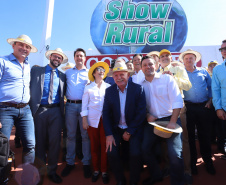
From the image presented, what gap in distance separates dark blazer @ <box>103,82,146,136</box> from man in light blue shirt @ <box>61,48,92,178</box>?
0.68 m

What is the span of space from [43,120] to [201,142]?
2.95 m

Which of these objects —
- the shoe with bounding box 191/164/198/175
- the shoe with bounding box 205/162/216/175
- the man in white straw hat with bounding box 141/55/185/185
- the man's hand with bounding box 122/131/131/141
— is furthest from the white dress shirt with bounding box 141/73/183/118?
the shoe with bounding box 205/162/216/175

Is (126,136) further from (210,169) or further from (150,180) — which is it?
(210,169)

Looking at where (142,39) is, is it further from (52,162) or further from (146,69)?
(52,162)

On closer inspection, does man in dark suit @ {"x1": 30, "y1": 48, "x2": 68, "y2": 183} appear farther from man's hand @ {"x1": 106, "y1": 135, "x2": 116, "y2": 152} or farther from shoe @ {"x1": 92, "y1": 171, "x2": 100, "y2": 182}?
man's hand @ {"x1": 106, "y1": 135, "x2": 116, "y2": 152}

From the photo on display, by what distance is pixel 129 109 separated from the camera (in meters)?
2.46

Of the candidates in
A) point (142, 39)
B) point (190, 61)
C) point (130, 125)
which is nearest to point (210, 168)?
point (130, 125)

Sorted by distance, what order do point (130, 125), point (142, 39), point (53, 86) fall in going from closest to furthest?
point (130, 125), point (53, 86), point (142, 39)

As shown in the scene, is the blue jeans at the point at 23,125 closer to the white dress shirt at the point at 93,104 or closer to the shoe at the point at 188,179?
the white dress shirt at the point at 93,104

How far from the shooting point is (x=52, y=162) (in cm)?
271

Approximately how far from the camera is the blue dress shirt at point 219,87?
258 centimetres

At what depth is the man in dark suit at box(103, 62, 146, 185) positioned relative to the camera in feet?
7.59

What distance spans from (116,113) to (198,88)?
5.45 feet

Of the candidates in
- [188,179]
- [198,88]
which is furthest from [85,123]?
[198,88]
